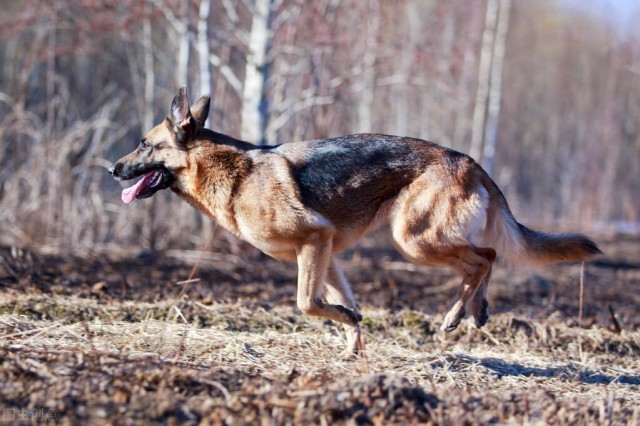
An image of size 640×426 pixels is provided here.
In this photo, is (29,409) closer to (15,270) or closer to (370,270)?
(15,270)

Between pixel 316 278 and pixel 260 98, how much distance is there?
5806 millimetres

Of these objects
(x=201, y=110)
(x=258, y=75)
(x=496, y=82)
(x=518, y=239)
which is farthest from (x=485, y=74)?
(x=201, y=110)

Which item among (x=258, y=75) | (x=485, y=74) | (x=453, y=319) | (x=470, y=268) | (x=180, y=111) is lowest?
(x=453, y=319)

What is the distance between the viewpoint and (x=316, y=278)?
5.36 m

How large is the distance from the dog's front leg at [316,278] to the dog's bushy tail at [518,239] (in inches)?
54.5

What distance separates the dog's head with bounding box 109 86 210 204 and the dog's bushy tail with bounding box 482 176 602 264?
2.33 m

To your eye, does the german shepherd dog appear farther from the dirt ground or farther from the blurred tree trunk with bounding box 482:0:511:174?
the blurred tree trunk with bounding box 482:0:511:174

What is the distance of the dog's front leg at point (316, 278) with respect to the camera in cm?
529

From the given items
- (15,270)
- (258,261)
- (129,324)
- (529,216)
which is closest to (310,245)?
(129,324)

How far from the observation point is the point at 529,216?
2134 cm

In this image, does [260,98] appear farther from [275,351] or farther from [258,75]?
[275,351]

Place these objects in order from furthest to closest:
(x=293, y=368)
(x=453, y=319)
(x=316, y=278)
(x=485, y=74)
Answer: (x=485, y=74), (x=453, y=319), (x=316, y=278), (x=293, y=368)

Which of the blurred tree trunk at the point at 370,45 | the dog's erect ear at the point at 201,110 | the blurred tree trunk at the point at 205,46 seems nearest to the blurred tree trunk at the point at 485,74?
the blurred tree trunk at the point at 370,45

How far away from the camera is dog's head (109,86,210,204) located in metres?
5.68
